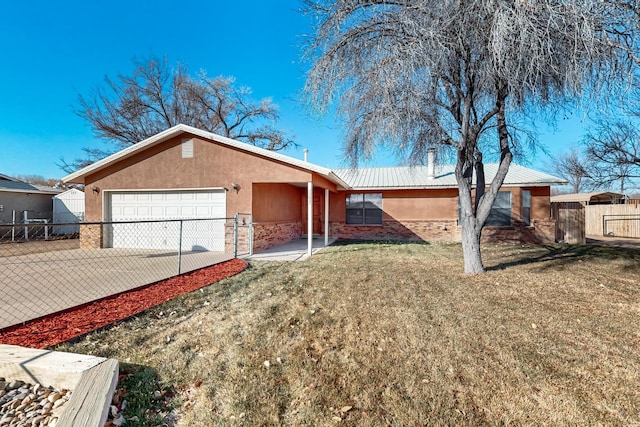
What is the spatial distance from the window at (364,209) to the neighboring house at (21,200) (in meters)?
18.0

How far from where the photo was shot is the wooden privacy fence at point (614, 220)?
15.8m

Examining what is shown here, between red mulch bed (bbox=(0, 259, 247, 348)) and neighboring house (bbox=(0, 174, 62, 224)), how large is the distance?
16.5m

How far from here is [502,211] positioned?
13.0 metres

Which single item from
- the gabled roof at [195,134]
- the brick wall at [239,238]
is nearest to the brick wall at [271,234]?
the brick wall at [239,238]

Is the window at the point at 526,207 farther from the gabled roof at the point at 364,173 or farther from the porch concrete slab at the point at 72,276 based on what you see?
the porch concrete slab at the point at 72,276

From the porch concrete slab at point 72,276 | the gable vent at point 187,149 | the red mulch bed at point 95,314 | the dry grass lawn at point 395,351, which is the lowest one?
the dry grass lawn at point 395,351

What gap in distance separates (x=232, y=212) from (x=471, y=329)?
26.6ft

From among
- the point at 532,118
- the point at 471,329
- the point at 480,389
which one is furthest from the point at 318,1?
the point at 480,389

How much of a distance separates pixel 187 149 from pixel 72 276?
17.7ft

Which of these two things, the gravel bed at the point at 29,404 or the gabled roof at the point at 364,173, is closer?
the gravel bed at the point at 29,404

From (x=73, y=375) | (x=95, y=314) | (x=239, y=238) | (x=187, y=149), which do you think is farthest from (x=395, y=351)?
(x=187, y=149)

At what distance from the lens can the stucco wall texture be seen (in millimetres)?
9742

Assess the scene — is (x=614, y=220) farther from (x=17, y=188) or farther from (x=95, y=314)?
(x=17, y=188)

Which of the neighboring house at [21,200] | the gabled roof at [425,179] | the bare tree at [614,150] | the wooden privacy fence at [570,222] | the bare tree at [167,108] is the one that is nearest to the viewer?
the bare tree at [614,150]
